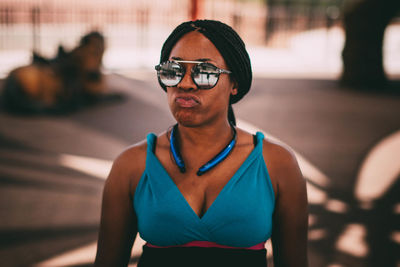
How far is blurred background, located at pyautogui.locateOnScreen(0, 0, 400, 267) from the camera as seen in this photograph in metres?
3.55

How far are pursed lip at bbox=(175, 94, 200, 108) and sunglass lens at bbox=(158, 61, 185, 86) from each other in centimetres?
6

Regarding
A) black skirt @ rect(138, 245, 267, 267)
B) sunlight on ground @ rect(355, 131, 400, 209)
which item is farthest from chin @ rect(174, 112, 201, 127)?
sunlight on ground @ rect(355, 131, 400, 209)

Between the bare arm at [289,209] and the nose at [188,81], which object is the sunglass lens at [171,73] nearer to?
the nose at [188,81]

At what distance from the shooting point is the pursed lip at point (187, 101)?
169 cm

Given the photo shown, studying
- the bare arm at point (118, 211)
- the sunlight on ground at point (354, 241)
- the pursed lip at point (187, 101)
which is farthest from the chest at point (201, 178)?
the sunlight on ground at point (354, 241)

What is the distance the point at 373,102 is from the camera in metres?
9.10

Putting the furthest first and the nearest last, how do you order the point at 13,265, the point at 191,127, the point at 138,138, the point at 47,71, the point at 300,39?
the point at 300,39
the point at 47,71
the point at 138,138
the point at 13,265
the point at 191,127

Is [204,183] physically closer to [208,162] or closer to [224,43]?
[208,162]

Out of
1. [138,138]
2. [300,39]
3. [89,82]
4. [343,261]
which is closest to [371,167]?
[343,261]

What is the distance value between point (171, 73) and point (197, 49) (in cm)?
14

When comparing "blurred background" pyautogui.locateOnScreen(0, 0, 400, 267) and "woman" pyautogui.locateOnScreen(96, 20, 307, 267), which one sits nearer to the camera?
"woman" pyautogui.locateOnScreen(96, 20, 307, 267)

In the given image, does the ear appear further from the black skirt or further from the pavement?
the pavement

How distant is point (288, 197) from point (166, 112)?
6.48 metres

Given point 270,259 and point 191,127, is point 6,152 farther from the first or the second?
point 191,127
